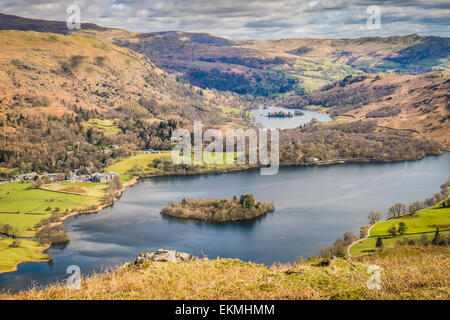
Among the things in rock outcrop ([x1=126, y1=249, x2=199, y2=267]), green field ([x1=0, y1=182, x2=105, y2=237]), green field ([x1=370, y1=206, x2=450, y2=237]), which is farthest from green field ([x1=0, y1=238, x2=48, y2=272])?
green field ([x1=370, y1=206, x2=450, y2=237])

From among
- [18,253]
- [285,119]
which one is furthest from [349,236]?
[285,119]

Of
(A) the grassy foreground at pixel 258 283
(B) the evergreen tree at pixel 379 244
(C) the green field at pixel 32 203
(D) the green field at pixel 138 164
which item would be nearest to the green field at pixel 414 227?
(B) the evergreen tree at pixel 379 244

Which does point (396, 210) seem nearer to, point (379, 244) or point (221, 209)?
point (379, 244)

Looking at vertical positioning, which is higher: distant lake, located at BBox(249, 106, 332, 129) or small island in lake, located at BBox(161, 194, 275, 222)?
distant lake, located at BBox(249, 106, 332, 129)

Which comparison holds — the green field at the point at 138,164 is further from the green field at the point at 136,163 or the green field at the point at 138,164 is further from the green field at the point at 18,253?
the green field at the point at 18,253

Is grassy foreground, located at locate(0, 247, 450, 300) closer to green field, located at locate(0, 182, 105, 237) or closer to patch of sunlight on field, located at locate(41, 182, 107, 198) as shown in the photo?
green field, located at locate(0, 182, 105, 237)

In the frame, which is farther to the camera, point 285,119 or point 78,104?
point 285,119
